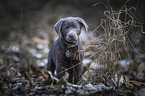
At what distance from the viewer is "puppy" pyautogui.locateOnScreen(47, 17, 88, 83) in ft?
8.50

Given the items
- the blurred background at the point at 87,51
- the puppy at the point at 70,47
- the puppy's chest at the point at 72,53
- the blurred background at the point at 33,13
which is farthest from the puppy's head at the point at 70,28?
the blurred background at the point at 33,13

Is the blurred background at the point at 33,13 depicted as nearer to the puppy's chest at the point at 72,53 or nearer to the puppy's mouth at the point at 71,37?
the puppy's chest at the point at 72,53

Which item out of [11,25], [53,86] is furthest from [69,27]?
[11,25]

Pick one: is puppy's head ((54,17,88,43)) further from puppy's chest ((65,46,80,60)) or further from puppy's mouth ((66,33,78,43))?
puppy's chest ((65,46,80,60))

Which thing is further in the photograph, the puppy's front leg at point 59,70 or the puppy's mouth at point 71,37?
the puppy's front leg at point 59,70

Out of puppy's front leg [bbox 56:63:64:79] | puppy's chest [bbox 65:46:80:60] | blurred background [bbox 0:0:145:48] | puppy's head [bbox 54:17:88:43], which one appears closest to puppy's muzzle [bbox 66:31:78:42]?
puppy's head [bbox 54:17:88:43]

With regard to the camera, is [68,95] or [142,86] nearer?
[68,95]

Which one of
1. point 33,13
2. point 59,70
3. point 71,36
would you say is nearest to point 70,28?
point 71,36

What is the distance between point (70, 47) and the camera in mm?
2729

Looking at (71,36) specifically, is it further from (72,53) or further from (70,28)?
(72,53)

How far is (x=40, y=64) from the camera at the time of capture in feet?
17.2

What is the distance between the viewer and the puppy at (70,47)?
259cm

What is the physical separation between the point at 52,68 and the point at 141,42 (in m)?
3.66

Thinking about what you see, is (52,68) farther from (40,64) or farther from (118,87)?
(40,64)
